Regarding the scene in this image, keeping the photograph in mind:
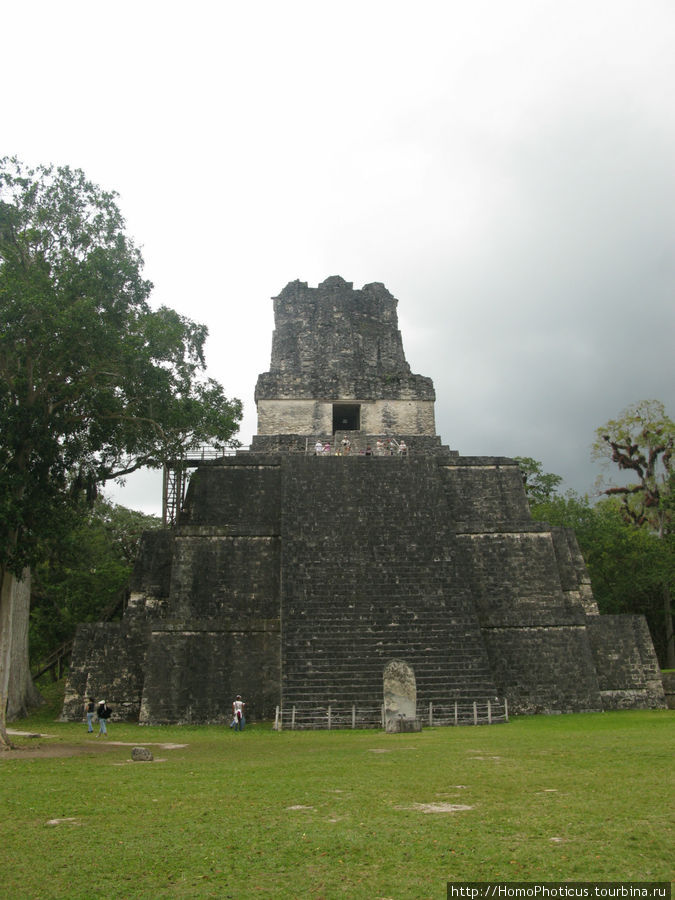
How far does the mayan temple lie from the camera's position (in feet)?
41.9

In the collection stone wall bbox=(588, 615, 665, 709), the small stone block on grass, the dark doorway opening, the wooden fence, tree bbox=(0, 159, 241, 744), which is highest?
the dark doorway opening

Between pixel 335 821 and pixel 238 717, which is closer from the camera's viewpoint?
pixel 335 821

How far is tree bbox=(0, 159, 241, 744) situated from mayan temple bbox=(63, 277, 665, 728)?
2.15m

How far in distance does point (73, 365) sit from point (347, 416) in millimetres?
12654

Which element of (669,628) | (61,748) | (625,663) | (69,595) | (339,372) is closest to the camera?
(61,748)

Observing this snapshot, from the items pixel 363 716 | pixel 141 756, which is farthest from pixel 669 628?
pixel 141 756

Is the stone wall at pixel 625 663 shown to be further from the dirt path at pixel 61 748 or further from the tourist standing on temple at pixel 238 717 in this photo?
the dirt path at pixel 61 748

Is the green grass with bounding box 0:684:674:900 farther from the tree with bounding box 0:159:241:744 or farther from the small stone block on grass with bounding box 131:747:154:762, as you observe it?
the tree with bounding box 0:159:241:744

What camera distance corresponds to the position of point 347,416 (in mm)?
23516

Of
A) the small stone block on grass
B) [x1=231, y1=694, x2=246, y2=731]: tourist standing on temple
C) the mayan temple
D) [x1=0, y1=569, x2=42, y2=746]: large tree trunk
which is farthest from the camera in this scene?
[x1=0, y1=569, x2=42, y2=746]: large tree trunk

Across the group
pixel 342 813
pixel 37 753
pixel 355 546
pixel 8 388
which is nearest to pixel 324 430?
pixel 355 546

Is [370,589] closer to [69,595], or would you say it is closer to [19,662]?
[19,662]

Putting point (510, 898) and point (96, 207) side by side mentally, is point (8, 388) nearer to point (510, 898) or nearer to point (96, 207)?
point (96, 207)

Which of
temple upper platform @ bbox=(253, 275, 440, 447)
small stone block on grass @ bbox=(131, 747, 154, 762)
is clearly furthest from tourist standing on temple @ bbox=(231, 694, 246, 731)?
temple upper platform @ bbox=(253, 275, 440, 447)
